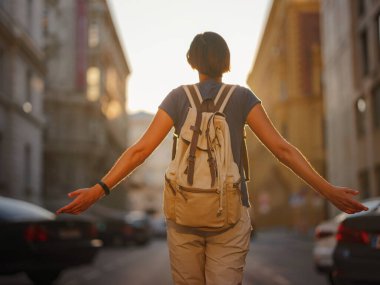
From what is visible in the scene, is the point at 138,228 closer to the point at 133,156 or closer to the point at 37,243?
the point at 37,243

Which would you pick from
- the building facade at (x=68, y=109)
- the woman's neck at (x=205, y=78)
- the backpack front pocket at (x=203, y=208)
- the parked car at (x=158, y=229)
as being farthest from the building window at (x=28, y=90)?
the backpack front pocket at (x=203, y=208)

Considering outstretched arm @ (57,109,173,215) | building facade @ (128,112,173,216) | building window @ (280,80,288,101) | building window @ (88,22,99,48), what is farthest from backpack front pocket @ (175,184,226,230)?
building facade @ (128,112,173,216)

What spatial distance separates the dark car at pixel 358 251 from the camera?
6836 millimetres

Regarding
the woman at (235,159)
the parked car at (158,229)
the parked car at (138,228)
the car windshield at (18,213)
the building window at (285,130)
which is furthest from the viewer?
the building window at (285,130)

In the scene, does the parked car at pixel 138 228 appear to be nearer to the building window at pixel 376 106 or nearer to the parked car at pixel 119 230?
the parked car at pixel 119 230

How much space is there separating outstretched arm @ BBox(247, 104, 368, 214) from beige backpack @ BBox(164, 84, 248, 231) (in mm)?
225

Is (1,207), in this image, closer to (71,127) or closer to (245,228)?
(245,228)

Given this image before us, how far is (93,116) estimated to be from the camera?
53.7 meters

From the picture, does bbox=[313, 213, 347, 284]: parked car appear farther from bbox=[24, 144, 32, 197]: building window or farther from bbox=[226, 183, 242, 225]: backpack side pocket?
bbox=[24, 144, 32, 197]: building window

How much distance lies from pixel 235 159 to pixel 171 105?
0.39 m

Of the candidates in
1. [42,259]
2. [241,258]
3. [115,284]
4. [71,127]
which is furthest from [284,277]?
[71,127]

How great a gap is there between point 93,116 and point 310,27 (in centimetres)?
1685

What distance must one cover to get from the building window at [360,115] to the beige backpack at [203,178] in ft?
95.7

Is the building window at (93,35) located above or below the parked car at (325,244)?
→ above
